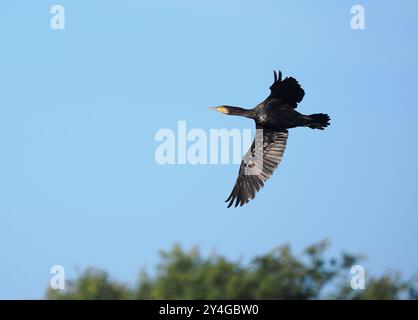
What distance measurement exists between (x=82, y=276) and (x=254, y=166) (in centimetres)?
1783

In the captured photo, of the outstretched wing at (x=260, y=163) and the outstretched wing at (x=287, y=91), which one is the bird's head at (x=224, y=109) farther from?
the outstretched wing at (x=287, y=91)

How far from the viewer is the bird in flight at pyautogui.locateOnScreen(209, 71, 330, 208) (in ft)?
81.5

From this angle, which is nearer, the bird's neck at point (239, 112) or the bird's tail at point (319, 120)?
the bird's tail at point (319, 120)

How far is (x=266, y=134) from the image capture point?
86.2 feet

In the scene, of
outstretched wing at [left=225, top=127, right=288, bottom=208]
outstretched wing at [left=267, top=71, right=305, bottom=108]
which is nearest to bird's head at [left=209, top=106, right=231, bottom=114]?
outstretched wing at [left=225, top=127, right=288, bottom=208]

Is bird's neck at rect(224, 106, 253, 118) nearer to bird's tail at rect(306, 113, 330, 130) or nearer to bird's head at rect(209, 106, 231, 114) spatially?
bird's head at rect(209, 106, 231, 114)

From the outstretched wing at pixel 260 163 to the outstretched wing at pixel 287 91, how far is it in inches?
57.5

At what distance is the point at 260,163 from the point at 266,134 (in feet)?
1.95

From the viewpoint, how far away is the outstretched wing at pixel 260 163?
85.6 ft

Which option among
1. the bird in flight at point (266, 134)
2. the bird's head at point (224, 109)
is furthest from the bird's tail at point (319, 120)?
the bird's head at point (224, 109)
